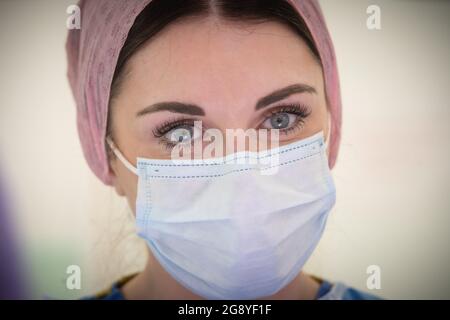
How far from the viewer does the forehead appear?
4.00 feet

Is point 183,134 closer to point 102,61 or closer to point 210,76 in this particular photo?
point 210,76

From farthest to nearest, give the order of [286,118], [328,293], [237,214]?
1. [328,293]
2. [286,118]
3. [237,214]

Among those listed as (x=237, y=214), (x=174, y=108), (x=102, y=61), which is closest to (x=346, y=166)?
(x=237, y=214)

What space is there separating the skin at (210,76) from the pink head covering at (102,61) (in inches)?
2.1

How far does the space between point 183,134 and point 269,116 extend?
0.23 metres

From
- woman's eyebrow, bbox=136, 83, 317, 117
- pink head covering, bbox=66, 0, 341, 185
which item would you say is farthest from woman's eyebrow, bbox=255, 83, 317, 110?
pink head covering, bbox=66, 0, 341, 185

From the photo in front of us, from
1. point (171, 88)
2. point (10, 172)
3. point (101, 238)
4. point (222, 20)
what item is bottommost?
point (101, 238)

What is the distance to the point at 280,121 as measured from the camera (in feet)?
4.13

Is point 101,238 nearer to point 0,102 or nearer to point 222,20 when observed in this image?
point 0,102

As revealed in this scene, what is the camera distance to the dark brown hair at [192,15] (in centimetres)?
120

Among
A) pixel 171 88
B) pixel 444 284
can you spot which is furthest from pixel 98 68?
pixel 444 284

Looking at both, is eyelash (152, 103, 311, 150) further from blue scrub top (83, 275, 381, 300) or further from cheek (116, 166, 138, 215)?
blue scrub top (83, 275, 381, 300)
